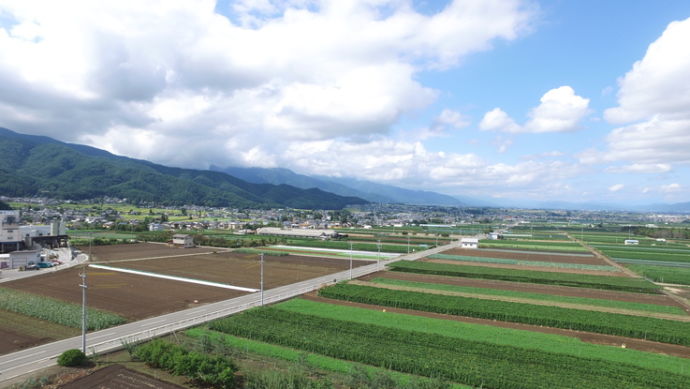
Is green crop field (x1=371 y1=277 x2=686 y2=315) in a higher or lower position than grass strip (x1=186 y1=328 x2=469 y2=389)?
lower

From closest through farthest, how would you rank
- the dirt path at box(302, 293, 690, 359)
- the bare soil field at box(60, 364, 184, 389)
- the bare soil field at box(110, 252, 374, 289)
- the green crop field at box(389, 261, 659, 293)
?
the bare soil field at box(60, 364, 184, 389) < the dirt path at box(302, 293, 690, 359) < the green crop field at box(389, 261, 659, 293) < the bare soil field at box(110, 252, 374, 289)

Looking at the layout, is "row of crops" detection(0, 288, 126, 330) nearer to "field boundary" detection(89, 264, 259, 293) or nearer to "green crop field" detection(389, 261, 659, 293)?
"field boundary" detection(89, 264, 259, 293)

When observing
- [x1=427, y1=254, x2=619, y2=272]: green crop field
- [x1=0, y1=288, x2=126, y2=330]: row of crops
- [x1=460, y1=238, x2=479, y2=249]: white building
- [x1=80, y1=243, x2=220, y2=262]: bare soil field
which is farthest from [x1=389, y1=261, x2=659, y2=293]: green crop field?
[x1=80, y1=243, x2=220, y2=262]: bare soil field

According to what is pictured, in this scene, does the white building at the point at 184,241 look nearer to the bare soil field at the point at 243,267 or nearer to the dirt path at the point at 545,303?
the bare soil field at the point at 243,267

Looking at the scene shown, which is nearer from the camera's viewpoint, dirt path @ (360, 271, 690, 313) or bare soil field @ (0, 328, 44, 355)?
bare soil field @ (0, 328, 44, 355)

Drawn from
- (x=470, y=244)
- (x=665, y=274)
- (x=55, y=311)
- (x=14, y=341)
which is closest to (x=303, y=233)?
(x=470, y=244)
